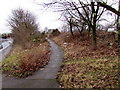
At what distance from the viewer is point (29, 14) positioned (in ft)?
94.4

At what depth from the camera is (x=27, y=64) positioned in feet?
22.4

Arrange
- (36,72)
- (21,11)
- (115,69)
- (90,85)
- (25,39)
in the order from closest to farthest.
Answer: (90,85) → (115,69) → (36,72) → (25,39) → (21,11)

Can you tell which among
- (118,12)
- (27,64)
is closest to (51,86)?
(27,64)

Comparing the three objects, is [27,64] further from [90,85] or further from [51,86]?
[90,85]

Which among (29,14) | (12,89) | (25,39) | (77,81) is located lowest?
(12,89)

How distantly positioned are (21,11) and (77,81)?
93.4 ft

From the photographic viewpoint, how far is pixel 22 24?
18.0 metres

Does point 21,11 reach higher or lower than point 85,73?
higher

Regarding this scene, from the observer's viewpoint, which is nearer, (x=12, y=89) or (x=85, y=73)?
(x=12, y=89)

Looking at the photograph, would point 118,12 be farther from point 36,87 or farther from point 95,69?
point 36,87

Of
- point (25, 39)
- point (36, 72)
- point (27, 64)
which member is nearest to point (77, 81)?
point (36, 72)

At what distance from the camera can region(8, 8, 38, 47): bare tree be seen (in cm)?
1565

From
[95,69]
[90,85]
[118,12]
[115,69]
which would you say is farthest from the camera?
[95,69]

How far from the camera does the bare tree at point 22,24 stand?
15.6 meters
